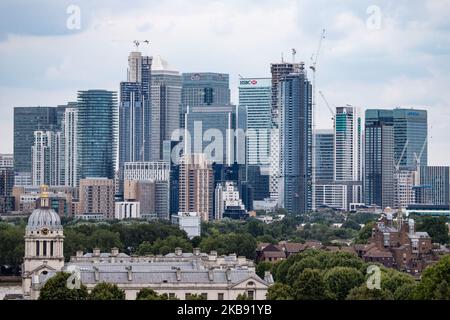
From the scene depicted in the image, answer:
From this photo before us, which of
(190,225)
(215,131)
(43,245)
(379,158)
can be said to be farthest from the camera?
(215,131)

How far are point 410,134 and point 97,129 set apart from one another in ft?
96.7

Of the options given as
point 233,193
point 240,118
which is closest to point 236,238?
point 233,193

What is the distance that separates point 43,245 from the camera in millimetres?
56688

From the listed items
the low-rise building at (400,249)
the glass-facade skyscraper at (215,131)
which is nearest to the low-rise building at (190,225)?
the low-rise building at (400,249)

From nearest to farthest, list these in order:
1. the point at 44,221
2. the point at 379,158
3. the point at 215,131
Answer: the point at 44,221, the point at 379,158, the point at 215,131

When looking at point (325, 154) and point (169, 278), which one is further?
point (325, 154)

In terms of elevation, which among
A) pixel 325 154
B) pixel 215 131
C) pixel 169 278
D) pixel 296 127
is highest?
pixel 296 127

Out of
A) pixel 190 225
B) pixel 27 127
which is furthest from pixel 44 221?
pixel 27 127

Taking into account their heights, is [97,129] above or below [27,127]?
below

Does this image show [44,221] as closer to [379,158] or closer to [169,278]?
[169,278]

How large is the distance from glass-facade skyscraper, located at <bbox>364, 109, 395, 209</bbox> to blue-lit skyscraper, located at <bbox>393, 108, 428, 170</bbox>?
0.79m

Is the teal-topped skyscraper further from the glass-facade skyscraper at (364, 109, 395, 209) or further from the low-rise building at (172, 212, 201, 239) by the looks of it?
the low-rise building at (172, 212, 201, 239)

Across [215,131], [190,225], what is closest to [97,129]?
[215,131]
